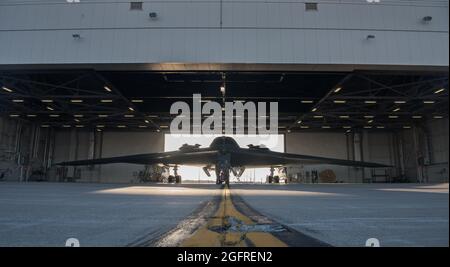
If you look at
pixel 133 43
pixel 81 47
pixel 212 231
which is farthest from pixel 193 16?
pixel 212 231

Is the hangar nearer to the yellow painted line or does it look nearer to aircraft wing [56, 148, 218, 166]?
aircraft wing [56, 148, 218, 166]

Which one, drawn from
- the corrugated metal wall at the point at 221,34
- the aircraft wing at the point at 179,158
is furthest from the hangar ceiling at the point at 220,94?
the aircraft wing at the point at 179,158

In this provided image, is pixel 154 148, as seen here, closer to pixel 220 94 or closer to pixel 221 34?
pixel 220 94

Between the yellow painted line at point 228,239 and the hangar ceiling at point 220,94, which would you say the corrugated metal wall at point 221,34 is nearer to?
the hangar ceiling at point 220,94

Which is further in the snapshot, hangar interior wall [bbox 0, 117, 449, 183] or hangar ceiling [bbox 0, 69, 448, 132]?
hangar interior wall [bbox 0, 117, 449, 183]

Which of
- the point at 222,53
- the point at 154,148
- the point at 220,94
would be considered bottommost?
the point at 154,148

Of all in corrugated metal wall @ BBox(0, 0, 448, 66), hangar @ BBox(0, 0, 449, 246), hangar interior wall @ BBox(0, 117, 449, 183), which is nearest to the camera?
hangar @ BBox(0, 0, 449, 246)

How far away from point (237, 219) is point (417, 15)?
62.4 ft

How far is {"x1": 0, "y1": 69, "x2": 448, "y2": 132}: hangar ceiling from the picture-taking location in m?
24.2

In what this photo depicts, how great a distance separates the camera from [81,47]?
19.0 metres

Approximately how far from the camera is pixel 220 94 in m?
29.2

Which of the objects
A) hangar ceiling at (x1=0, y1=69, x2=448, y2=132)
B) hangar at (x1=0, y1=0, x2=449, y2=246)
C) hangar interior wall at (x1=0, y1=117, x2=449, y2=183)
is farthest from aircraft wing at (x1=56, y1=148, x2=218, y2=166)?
hangar interior wall at (x1=0, y1=117, x2=449, y2=183)

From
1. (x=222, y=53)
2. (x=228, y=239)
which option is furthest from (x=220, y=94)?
(x=228, y=239)
